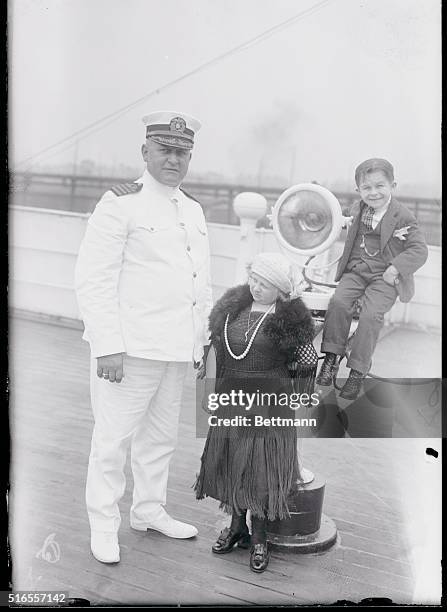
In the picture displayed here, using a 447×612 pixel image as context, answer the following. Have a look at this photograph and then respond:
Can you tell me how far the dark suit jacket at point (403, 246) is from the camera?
263cm

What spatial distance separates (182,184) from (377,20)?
0.96m

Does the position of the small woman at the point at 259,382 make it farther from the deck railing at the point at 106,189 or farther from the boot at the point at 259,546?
the deck railing at the point at 106,189

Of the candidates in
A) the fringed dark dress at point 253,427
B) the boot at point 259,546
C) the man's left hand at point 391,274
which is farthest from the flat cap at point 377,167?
the boot at point 259,546

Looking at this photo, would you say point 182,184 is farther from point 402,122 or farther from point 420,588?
point 420,588

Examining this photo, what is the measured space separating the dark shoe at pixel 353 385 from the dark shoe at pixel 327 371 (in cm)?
6

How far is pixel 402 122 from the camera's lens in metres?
2.82

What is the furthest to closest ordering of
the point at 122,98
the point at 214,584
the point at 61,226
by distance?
the point at 61,226 → the point at 122,98 → the point at 214,584

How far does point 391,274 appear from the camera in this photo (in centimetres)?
264

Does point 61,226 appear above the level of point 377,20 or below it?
below

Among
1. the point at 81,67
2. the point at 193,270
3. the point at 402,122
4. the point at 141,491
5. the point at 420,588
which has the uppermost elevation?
the point at 81,67

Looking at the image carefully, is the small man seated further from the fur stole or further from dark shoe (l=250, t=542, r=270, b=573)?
dark shoe (l=250, t=542, r=270, b=573)

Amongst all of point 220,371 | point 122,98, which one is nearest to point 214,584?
point 220,371

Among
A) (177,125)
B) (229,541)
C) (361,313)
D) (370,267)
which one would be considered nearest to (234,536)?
(229,541)

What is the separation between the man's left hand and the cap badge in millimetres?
886
